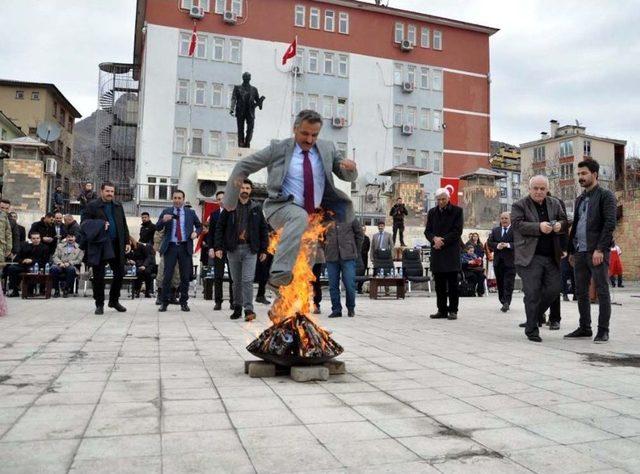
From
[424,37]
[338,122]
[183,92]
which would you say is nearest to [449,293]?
[183,92]

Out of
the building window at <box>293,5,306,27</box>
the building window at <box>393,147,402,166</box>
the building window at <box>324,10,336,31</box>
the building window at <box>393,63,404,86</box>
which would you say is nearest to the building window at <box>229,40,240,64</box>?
the building window at <box>293,5,306,27</box>

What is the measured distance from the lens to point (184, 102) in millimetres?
39938

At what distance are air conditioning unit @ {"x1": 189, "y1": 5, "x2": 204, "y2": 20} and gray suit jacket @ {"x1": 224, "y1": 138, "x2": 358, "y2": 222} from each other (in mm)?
39077

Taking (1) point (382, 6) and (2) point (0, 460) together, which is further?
(1) point (382, 6)

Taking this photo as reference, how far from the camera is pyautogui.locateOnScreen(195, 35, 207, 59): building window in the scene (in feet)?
132

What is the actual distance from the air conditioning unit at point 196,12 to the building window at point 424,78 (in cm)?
1836

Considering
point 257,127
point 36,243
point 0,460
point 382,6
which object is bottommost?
point 0,460

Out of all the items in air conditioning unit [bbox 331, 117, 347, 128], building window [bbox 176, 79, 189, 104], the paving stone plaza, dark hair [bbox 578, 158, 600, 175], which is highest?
building window [bbox 176, 79, 189, 104]

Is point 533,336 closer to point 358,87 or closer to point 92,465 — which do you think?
point 92,465

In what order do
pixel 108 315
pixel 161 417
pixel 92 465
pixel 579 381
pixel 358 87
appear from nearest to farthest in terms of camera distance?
1. pixel 92 465
2. pixel 161 417
3. pixel 579 381
4. pixel 108 315
5. pixel 358 87

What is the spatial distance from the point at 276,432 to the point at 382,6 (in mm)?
47692

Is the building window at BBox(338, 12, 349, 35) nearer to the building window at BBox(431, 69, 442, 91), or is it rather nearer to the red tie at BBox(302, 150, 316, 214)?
the building window at BBox(431, 69, 442, 91)

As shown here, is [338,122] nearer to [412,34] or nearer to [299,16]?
[299,16]

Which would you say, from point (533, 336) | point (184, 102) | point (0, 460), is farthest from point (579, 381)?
point (184, 102)
